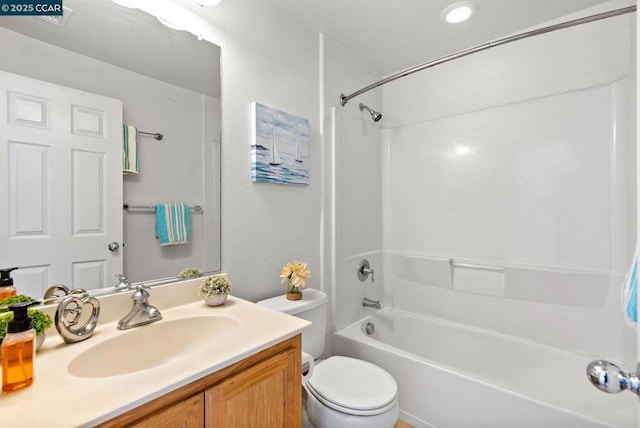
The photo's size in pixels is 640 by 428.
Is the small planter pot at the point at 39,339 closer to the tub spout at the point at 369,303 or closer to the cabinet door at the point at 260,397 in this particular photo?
the cabinet door at the point at 260,397

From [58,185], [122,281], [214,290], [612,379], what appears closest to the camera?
[612,379]

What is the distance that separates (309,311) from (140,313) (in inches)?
30.1

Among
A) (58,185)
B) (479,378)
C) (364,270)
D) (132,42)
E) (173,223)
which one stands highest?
(132,42)

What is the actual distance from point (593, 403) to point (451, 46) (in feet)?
7.61

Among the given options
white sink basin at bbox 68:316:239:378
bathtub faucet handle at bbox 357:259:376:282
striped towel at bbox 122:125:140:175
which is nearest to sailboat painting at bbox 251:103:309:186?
striped towel at bbox 122:125:140:175

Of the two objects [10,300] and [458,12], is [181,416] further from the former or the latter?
[458,12]

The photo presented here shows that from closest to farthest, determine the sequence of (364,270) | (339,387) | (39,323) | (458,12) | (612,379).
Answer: (612,379) < (39,323) < (339,387) < (458,12) < (364,270)

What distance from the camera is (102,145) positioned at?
1001 millimetres

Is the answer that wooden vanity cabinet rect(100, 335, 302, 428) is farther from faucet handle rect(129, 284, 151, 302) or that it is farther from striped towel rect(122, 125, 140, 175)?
striped towel rect(122, 125, 140, 175)

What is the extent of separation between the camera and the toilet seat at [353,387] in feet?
3.87

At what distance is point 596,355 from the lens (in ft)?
5.39

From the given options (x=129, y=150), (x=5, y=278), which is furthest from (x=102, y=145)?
(x=5, y=278)

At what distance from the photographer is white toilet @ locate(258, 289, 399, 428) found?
1167mm

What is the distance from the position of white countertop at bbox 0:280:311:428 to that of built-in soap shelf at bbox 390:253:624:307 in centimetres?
156
